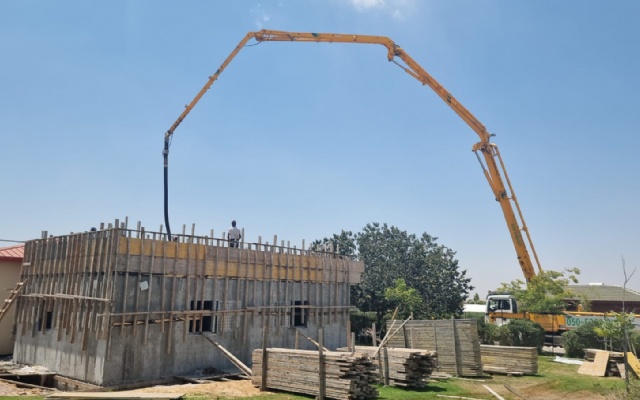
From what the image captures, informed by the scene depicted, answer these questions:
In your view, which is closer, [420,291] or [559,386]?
[559,386]

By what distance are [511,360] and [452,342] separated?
3074mm

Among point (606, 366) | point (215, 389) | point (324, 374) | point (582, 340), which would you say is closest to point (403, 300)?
point (582, 340)

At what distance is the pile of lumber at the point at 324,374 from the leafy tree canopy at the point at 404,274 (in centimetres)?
2280

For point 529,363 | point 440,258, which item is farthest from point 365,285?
point 529,363

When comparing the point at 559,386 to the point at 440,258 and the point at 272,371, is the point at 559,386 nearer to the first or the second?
the point at 272,371

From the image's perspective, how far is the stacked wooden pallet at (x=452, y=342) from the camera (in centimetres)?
2033

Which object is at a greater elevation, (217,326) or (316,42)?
(316,42)

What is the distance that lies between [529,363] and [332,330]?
369 inches

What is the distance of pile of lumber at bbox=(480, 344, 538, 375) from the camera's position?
69.3 ft

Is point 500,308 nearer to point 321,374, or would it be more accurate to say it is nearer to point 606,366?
point 606,366

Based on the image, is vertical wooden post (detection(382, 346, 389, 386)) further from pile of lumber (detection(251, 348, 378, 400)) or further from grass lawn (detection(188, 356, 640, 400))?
pile of lumber (detection(251, 348, 378, 400))

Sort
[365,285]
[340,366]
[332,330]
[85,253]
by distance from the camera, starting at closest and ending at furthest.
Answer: [340,366] < [85,253] < [332,330] < [365,285]

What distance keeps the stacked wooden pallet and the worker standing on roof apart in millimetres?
7465

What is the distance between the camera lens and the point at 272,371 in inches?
631
